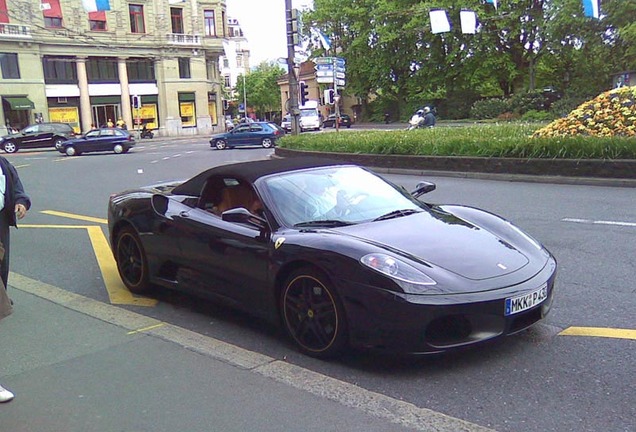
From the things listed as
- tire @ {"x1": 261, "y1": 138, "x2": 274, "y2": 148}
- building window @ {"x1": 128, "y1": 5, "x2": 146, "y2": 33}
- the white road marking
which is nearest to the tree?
building window @ {"x1": 128, "y1": 5, "x2": 146, "y2": 33}

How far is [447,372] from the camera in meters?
3.80

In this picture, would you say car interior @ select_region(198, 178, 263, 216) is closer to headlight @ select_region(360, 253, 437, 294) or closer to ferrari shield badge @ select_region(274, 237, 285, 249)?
ferrari shield badge @ select_region(274, 237, 285, 249)

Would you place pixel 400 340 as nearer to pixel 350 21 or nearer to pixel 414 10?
pixel 414 10

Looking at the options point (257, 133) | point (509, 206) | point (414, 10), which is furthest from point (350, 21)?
point (509, 206)

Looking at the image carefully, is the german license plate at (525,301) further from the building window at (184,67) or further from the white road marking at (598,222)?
the building window at (184,67)

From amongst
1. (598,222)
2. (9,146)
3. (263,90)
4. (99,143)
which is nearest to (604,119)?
(598,222)

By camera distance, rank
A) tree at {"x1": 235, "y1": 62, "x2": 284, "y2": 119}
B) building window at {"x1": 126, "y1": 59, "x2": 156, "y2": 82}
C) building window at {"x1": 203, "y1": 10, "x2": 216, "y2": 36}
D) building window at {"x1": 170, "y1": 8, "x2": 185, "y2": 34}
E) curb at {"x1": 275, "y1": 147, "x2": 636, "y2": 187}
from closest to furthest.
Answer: curb at {"x1": 275, "y1": 147, "x2": 636, "y2": 187} → building window at {"x1": 126, "y1": 59, "x2": 156, "y2": 82} → building window at {"x1": 170, "y1": 8, "x2": 185, "y2": 34} → building window at {"x1": 203, "y1": 10, "x2": 216, "y2": 36} → tree at {"x1": 235, "y1": 62, "x2": 284, "y2": 119}

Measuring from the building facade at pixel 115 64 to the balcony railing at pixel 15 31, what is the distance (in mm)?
70

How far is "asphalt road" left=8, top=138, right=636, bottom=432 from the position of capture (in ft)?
10.8

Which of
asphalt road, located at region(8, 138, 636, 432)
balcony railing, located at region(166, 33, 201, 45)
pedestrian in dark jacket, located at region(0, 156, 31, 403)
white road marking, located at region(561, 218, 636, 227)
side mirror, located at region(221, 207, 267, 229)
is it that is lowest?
white road marking, located at region(561, 218, 636, 227)

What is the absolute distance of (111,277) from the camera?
6.56 metres

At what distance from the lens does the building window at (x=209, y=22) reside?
2231 inches

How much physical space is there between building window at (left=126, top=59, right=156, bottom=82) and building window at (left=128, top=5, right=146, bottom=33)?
2.67 meters

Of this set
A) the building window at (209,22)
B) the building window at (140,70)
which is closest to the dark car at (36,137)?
the building window at (140,70)
